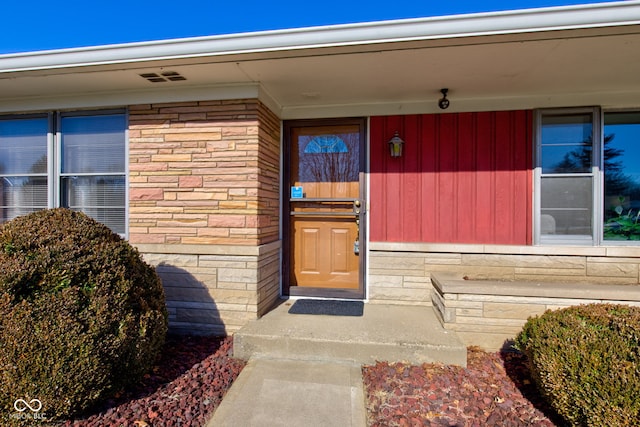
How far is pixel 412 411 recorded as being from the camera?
2.00m

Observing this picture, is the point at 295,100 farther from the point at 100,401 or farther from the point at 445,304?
the point at 100,401

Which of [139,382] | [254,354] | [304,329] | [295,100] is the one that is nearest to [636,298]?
[304,329]

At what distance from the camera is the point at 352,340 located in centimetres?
258

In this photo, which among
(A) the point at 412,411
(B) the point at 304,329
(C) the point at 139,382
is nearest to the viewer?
(A) the point at 412,411

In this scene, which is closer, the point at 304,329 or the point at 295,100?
the point at 304,329

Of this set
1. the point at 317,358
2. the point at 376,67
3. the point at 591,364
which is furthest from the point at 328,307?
the point at 376,67

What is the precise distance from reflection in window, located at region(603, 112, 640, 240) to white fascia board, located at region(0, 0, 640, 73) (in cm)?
178

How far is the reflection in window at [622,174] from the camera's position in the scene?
328cm

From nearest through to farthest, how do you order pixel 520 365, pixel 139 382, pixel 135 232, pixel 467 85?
pixel 139 382 → pixel 520 365 → pixel 467 85 → pixel 135 232

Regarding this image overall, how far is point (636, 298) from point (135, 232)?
181 inches

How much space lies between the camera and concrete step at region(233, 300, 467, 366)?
8.20 feet

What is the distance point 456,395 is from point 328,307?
1500 millimetres

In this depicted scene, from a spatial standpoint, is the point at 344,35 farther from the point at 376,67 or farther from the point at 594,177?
the point at 594,177

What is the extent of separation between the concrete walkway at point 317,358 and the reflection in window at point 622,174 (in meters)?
2.24
